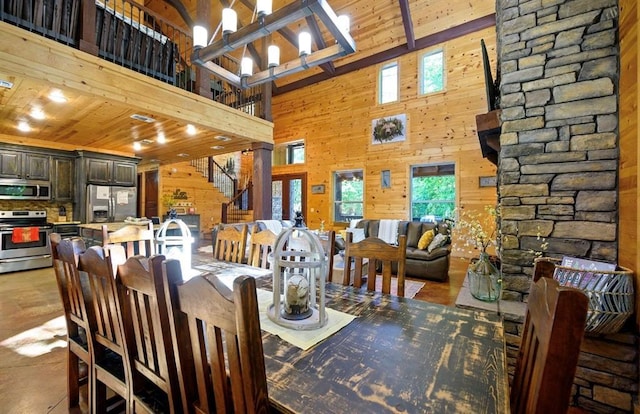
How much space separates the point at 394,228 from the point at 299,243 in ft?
13.0

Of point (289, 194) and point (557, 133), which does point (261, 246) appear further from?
point (289, 194)

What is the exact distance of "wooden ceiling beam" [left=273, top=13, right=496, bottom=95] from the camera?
5.80 m

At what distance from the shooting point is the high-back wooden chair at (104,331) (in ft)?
3.60

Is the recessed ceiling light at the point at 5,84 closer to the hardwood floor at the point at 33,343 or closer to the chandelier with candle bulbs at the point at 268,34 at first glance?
the chandelier with candle bulbs at the point at 268,34

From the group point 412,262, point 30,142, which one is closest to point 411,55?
point 412,262

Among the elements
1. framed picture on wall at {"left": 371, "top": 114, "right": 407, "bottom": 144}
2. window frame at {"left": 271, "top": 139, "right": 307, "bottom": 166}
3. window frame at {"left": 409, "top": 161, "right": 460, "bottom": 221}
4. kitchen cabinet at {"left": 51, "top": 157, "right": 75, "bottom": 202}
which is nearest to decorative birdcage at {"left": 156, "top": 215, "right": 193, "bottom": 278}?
kitchen cabinet at {"left": 51, "top": 157, "right": 75, "bottom": 202}

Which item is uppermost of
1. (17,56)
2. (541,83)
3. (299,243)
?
(17,56)

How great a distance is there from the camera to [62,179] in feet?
17.4

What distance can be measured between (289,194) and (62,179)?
17.0 ft

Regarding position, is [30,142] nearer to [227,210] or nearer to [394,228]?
[227,210]

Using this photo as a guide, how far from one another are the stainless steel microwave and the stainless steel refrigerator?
614 mm

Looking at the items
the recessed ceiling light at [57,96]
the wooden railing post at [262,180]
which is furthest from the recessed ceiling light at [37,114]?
the wooden railing post at [262,180]

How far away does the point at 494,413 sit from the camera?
0.69 m

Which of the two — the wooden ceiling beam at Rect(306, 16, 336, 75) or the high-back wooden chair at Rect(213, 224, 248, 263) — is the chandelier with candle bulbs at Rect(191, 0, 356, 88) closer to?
the high-back wooden chair at Rect(213, 224, 248, 263)
